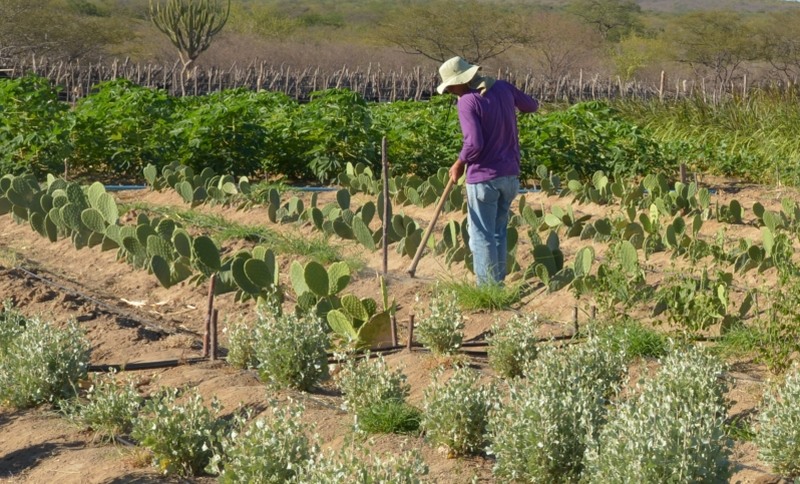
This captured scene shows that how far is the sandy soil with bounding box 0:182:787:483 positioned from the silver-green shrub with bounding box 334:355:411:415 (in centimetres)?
9

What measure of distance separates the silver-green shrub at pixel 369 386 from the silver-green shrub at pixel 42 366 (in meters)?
1.10

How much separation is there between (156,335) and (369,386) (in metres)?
1.91

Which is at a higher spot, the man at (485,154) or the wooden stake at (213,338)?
the man at (485,154)

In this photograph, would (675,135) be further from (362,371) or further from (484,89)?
(362,371)

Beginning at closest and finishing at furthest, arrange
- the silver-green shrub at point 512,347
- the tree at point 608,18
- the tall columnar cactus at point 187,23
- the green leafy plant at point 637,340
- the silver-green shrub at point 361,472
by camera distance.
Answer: the silver-green shrub at point 361,472
the silver-green shrub at point 512,347
the green leafy plant at point 637,340
the tall columnar cactus at point 187,23
the tree at point 608,18

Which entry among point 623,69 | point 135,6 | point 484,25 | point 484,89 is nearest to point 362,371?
point 484,89

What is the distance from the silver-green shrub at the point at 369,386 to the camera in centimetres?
445

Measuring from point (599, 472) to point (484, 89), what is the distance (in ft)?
11.7

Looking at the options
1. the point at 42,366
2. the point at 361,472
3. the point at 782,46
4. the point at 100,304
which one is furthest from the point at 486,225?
the point at 782,46

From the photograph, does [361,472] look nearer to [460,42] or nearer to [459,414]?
[459,414]

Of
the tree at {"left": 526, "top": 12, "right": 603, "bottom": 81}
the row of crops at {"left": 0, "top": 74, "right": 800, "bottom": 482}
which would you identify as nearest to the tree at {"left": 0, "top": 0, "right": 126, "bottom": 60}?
the tree at {"left": 526, "top": 12, "right": 603, "bottom": 81}

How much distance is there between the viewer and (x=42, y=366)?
4844 millimetres

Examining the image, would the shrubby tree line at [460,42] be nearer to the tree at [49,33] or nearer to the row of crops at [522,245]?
the tree at [49,33]

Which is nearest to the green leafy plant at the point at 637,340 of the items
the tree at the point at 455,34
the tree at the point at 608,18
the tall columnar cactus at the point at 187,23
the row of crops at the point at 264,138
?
the row of crops at the point at 264,138
